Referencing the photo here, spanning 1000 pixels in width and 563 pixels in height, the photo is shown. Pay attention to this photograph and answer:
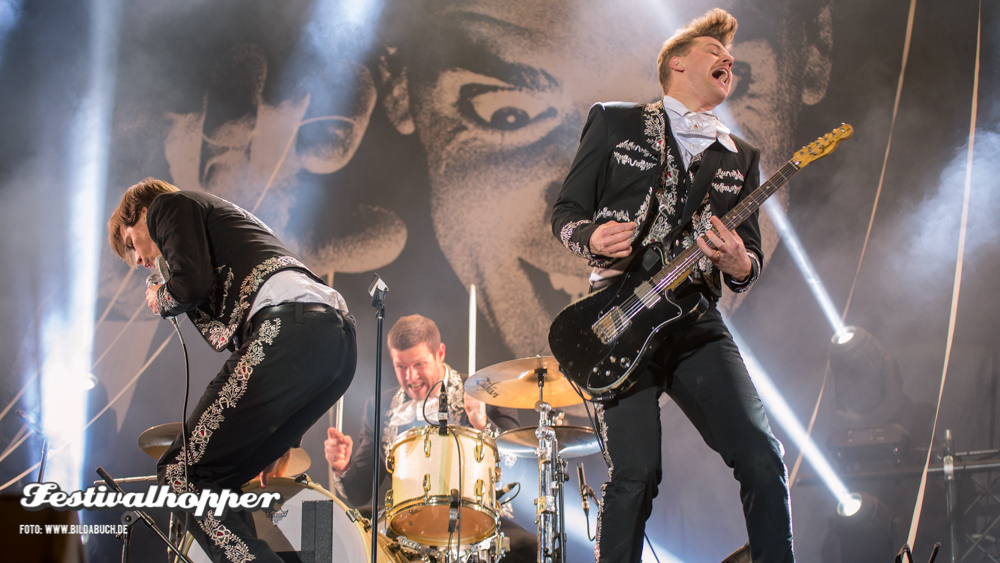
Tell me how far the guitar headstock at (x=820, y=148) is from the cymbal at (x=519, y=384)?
1.81 metres

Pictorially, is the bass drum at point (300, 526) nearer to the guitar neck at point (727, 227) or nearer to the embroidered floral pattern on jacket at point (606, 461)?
the embroidered floral pattern on jacket at point (606, 461)

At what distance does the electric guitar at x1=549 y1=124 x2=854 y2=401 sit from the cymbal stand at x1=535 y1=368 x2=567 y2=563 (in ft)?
4.50

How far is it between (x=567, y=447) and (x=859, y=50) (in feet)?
13.7

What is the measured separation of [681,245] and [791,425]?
3.40 m

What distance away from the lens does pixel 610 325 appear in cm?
203

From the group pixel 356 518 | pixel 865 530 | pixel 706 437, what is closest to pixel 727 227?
pixel 706 437

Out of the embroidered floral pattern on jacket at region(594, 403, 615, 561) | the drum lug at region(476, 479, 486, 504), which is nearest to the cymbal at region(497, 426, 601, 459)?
the drum lug at region(476, 479, 486, 504)

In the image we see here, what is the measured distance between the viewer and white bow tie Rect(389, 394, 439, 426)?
4625 mm

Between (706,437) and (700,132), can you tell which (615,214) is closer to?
(700,132)

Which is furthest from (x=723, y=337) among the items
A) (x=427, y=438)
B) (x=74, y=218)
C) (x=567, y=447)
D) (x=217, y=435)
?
(x=74, y=218)

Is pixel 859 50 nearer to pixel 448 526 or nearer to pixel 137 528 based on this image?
pixel 448 526

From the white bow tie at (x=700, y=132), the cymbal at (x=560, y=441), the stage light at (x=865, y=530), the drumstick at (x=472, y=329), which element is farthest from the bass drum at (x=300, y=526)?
the stage light at (x=865, y=530)

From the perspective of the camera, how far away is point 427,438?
3373mm

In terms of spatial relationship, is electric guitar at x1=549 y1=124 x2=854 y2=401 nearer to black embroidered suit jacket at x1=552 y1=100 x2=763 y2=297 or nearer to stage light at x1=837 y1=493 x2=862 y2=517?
black embroidered suit jacket at x1=552 y1=100 x2=763 y2=297
